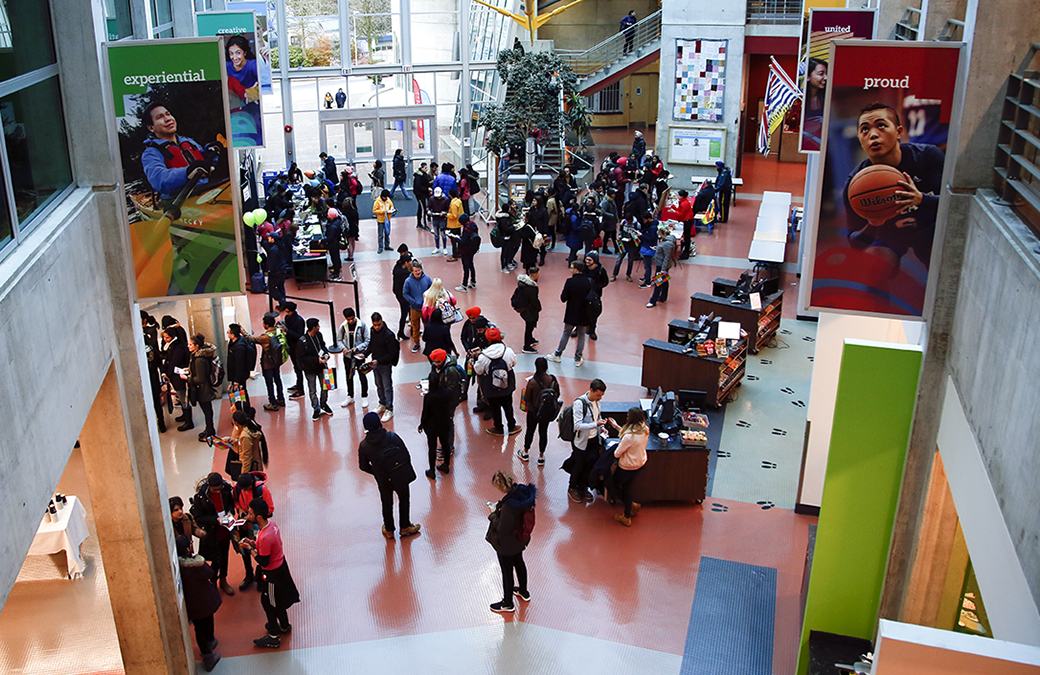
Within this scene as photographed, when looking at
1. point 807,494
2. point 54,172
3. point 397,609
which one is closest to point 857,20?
point 807,494

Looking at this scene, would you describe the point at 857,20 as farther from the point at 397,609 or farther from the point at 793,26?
the point at 793,26

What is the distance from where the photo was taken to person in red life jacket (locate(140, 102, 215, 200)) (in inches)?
239

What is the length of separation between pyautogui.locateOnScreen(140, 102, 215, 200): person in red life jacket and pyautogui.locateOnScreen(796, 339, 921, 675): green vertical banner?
4.55 m

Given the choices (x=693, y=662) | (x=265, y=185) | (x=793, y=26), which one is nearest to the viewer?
(x=693, y=662)

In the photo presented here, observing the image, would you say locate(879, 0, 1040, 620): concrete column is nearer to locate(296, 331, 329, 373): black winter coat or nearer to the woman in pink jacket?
the woman in pink jacket

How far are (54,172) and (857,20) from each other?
34.7 ft

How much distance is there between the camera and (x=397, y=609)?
7922mm

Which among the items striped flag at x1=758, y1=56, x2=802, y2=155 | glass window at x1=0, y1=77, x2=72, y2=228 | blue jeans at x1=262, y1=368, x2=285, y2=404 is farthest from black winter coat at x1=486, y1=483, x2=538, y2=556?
striped flag at x1=758, y1=56, x2=802, y2=155

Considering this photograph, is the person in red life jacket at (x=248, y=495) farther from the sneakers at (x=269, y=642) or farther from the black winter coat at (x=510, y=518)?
the black winter coat at (x=510, y=518)

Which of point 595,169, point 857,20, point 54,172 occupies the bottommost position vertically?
point 595,169

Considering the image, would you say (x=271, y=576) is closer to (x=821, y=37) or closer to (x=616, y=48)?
(x=821, y=37)

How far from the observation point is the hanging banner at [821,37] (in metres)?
11.6

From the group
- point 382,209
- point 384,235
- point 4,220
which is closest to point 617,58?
point 384,235

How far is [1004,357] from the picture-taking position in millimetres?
4457
